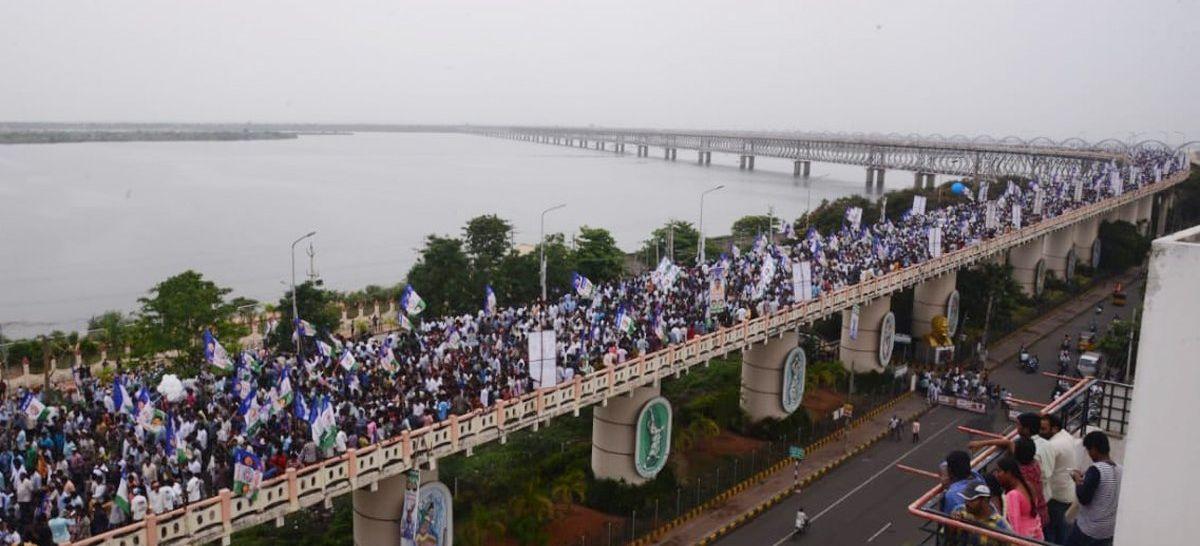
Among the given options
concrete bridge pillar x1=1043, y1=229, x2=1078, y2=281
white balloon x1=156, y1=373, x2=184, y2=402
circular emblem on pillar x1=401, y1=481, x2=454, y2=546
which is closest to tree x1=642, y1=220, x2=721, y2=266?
concrete bridge pillar x1=1043, y1=229, x2=1078, y2=281

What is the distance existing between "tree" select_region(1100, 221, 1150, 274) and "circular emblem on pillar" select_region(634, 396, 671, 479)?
5626cm

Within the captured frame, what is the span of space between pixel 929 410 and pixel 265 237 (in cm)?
7245

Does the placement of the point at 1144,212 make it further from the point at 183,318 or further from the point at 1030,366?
the point at 183,318

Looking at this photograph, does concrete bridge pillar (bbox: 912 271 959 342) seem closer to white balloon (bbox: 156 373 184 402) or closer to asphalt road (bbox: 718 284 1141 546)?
asphalt road (bbox: 718 284 1141 546)

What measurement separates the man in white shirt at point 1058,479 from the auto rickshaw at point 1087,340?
41.7 metres

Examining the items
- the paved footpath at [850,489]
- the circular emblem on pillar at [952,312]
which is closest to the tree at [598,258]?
the circular emblem on pillar at [952,312]

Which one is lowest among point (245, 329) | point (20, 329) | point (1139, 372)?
point (20, 329)

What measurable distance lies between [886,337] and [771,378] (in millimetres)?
9827

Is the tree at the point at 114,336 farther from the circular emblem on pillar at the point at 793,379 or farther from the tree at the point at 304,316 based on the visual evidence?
the circular emblem on pillar at the point at 793,379

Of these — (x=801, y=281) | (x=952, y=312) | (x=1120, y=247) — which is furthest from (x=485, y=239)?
(x=1120, y=247)

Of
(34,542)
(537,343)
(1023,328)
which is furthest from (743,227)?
(34,542)

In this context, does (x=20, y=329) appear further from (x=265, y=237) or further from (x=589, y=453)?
(x=589, y=453)

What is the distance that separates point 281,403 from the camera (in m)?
19.0

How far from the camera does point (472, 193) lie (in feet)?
457
